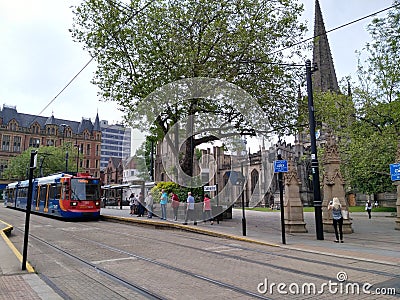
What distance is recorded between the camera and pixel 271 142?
639 inches

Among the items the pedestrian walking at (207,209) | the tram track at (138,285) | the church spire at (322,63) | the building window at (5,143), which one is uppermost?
the church spire at (322,63)

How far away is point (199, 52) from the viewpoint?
1848 cm

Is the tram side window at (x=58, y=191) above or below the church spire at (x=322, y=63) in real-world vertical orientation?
below

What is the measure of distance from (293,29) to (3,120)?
79.1 m

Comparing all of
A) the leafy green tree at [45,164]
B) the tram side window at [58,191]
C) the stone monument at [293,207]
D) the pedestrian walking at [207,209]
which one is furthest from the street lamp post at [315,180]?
the leafy green tree at [45,164]

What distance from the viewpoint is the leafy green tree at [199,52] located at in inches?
722

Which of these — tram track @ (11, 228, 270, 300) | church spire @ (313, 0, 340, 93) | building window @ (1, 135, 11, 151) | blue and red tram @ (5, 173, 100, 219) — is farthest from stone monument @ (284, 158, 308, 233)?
building window @ (1, 135, 11, 151)

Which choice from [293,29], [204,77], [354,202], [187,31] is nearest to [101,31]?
[187,31]

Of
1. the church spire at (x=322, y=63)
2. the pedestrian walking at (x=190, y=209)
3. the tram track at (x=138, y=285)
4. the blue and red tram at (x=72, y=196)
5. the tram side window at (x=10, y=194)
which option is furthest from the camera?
the church spire at (x=322, y=63)

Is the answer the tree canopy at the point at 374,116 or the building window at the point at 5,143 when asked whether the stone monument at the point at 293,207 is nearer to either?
the tree canopy at the point at 374,116

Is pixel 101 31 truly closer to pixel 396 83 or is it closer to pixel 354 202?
pixel 396 83

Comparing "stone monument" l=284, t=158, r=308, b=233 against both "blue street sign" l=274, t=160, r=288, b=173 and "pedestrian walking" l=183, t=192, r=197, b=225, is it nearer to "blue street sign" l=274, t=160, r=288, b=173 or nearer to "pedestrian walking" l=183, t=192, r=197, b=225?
"blue street sign" l=274, t=160, r=288, b=173

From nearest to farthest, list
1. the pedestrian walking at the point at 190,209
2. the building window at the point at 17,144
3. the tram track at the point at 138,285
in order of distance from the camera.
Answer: the tram track at the point at 138,285 → the pedestrian walking at the point at 190,209 → the building window at the point at 17,144

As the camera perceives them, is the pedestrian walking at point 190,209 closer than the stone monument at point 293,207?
No
